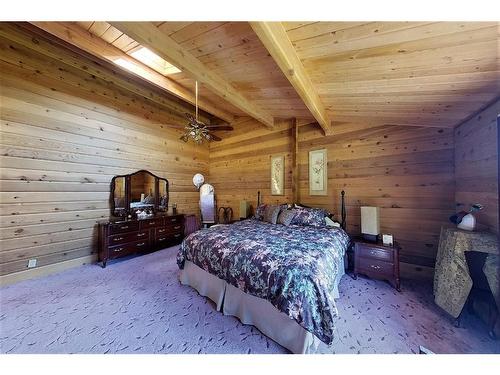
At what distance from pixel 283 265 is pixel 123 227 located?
10.1 ft

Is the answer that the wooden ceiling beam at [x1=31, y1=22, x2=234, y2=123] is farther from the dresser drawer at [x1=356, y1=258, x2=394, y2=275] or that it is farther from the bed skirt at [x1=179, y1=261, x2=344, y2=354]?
the dresser drawer at [x1=356, y1=258, x2=394, y2=275]

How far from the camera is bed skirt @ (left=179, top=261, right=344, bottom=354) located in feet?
4.84

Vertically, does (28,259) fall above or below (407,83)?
below

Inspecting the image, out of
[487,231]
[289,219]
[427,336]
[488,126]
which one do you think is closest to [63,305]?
[289,219]

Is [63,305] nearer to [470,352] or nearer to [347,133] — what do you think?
[470,352]

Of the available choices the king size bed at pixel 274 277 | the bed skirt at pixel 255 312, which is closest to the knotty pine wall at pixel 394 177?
the king size bed at pixel 274 277

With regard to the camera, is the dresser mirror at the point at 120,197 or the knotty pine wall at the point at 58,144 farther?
the dresser mirror at the point at 120,197

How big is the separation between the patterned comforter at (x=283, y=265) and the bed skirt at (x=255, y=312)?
128mm

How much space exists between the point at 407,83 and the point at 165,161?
4.39 m

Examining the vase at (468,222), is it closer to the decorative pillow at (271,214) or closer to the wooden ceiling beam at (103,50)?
the decorative pillow at (271,214)

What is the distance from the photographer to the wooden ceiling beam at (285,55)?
54.7 inches

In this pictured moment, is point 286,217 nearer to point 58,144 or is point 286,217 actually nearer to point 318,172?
point 318,172
